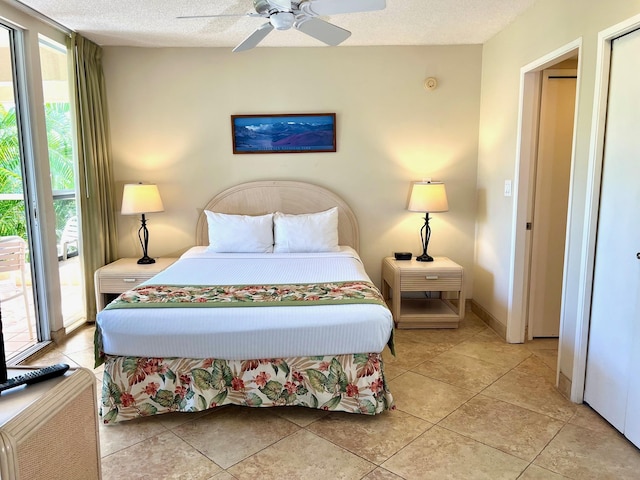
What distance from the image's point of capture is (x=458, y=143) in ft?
14.2

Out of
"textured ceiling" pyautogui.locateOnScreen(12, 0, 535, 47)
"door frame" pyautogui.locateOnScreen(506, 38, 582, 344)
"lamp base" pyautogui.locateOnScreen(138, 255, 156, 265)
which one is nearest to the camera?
"textured ceiling" pyautogui.locateOnScreen(12, 0, 535, 47)

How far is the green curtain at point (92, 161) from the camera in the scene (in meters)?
3.89

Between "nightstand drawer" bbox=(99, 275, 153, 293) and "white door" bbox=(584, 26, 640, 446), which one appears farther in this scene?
"nightstand drawer" bbox=(99, 275, 153, 293)

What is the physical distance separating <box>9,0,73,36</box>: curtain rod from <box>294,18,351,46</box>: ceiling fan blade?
2.00m

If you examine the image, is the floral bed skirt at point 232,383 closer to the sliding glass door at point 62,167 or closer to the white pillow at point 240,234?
the white pillow at point 240,234

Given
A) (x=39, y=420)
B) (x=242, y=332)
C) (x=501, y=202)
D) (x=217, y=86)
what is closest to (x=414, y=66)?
(x=501, y=202)

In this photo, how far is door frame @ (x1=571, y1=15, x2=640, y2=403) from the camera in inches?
93.8

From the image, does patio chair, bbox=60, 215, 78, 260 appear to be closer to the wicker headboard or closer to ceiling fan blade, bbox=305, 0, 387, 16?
the wicker headboard

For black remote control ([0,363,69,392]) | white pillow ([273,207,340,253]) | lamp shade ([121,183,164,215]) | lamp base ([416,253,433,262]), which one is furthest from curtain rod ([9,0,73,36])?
lamp base ([416,253,433,262])

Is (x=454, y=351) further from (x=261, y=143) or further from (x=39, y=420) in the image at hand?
(x=39, y=420)

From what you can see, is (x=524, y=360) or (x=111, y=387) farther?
(x=524, y=360)

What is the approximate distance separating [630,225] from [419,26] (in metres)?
2.27

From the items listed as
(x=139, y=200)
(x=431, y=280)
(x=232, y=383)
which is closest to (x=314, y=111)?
(x=139, y=200)

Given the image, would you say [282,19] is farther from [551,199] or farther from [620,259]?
[551,199]
